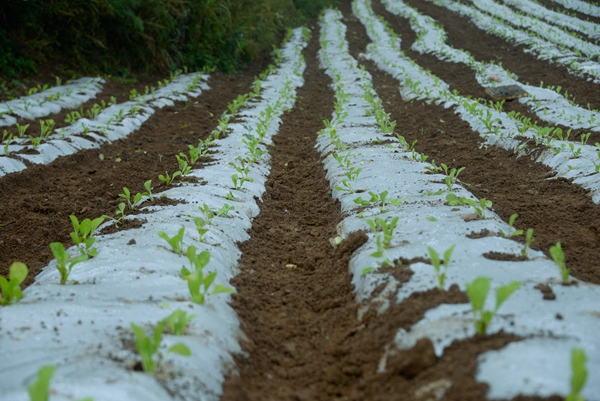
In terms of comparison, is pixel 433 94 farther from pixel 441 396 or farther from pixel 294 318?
pixel 441 396

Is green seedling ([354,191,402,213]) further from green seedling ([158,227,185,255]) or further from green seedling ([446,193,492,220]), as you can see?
green seedling ([158,227,185,255])

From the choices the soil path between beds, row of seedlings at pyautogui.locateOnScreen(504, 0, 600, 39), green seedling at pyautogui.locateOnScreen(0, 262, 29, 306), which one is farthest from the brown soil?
row of seedlings at pyautogui.locateOnScreen(504, 0, 600, 39)

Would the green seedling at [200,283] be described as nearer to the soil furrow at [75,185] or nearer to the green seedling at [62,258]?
the green seedling at [62,258]

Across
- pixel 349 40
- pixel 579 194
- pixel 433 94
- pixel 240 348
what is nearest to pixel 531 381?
pixel 240 348

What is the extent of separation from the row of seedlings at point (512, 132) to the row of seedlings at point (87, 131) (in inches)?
176

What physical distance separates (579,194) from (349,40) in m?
14.5

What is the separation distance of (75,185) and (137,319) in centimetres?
302

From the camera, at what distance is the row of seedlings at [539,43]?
10.2 metres

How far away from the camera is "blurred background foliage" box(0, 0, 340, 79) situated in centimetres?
963

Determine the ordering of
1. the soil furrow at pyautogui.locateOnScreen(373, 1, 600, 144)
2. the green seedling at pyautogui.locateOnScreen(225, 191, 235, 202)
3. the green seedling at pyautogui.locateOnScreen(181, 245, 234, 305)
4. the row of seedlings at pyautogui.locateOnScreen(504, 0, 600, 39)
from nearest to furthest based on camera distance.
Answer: the green seedling at pyautogui.locateOnScreen(181, 245, 234, 305), the green seedling at pyautogui.locateOnScreen(225, 191, 235, 202), the soil furrow at pyautogui.locateOnScreen(373, 1, 600, 144), the row of seedlings at pyautogui.locateOnScreen(504, 0, 600, 39)

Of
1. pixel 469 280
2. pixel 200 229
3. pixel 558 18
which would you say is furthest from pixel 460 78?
pixel 469 280

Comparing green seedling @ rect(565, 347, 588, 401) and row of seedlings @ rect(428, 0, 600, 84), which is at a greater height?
green seedling @ rect(565, 347, 588, 401)

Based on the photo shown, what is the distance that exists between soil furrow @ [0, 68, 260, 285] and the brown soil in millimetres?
14

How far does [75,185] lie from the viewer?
4637 mm
